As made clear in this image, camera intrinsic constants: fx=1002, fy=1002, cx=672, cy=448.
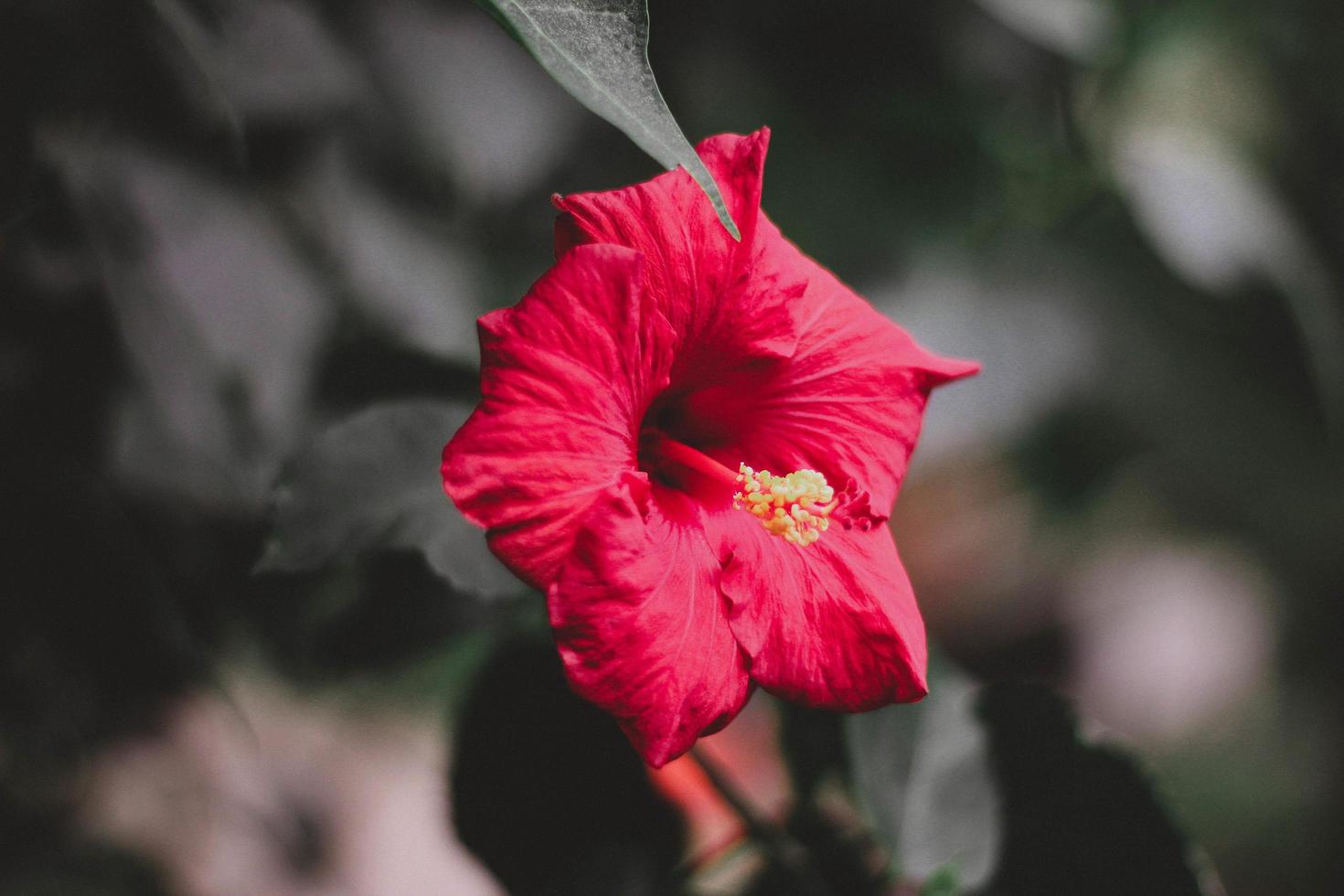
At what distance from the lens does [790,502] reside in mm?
595

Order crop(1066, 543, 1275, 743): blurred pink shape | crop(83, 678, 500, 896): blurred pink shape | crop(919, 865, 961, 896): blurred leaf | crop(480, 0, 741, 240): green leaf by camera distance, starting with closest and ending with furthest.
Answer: crop(480, 0, 741, 240): green leaf → crop(919, 865, 961, 896): blurred leaf → crop(83, 678, 500, 896): blurred pink shape → crop(1066, 543, 1275, 743): blurred pink shape

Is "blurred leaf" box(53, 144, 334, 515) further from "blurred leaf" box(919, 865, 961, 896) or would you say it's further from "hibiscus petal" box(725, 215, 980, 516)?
"blurred leaf" box(919, 865, 961, 896)

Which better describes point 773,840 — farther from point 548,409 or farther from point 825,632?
point 548,409

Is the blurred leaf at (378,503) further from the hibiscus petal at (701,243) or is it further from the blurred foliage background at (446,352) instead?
Result: the hibiscus petal at (701,243)

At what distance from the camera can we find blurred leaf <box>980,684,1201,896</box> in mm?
793

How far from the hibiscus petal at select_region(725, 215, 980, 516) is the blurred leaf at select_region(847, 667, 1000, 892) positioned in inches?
11.8

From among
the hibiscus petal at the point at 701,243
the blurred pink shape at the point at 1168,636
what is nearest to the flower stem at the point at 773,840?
the hibiscus petal at the point at 701,243

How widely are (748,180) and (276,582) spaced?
0.58 metres

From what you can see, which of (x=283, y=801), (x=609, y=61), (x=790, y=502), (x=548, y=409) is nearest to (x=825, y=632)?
(x=790, y=502)

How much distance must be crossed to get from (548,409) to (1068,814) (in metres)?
0.60

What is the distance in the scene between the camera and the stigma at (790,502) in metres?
0.59

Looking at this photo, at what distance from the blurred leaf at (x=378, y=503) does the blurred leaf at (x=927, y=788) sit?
38cm

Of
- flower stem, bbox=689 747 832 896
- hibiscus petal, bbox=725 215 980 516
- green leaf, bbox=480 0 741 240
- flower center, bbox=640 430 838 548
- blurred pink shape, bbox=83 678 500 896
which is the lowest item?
blurred pink shape, bbox=83 678 500 896

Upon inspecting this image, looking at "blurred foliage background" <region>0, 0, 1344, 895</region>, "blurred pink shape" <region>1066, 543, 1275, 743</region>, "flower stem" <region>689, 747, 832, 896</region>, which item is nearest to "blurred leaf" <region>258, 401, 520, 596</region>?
"blurred foliage background" <region>0, 0, 1344, 895</region>
